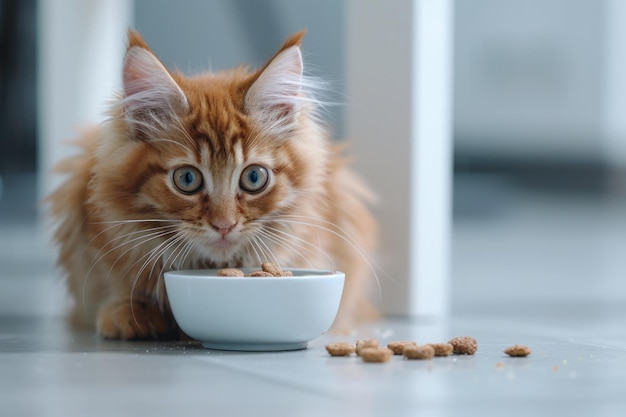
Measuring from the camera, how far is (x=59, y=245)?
7.37 ft

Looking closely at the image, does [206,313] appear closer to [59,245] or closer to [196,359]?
[196,359]

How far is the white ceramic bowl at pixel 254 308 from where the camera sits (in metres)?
1.65

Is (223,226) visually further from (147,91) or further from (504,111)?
(504,111)

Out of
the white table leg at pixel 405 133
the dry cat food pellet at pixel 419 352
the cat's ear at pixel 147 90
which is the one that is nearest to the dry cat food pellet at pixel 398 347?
the dry cat food pellet at pixel 419 352

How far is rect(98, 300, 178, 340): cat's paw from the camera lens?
1917 millimetres

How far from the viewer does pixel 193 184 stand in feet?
5.89

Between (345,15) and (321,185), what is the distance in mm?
959

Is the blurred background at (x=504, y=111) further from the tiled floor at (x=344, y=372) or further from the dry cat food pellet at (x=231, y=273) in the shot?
the dry cat food pellet at (x=231, y=273)

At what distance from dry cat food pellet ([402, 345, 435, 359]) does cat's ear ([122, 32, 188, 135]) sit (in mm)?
703

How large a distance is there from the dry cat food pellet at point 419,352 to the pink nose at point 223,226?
44cm

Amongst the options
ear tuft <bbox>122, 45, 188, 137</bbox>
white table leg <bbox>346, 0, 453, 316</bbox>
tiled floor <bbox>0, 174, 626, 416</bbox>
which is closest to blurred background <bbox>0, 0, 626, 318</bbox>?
white table leg <bbox>346, 0, 453, 316</bbox>

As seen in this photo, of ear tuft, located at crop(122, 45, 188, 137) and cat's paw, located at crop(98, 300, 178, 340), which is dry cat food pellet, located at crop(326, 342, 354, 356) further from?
ear tuft, located at crop(122, 45, 188, 137)

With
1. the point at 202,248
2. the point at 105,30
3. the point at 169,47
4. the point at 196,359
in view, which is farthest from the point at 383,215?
the point at 169,47

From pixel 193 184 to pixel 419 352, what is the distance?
585mm
